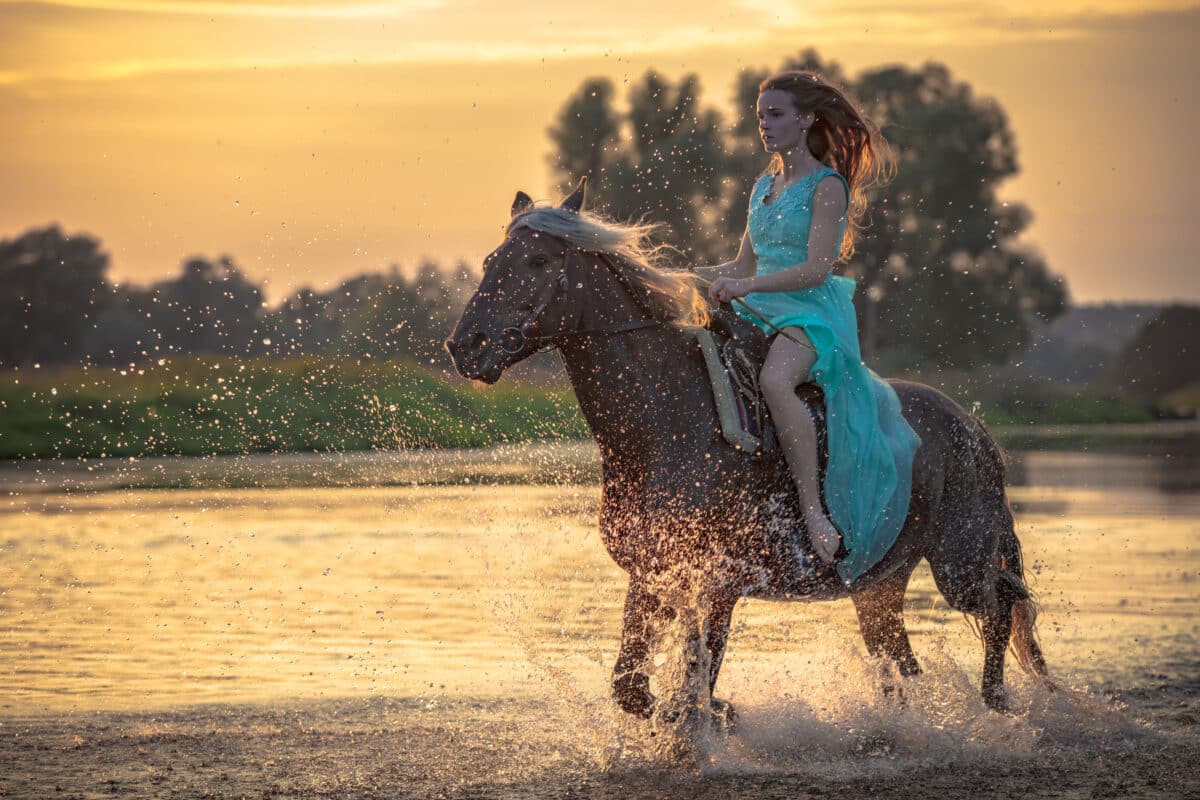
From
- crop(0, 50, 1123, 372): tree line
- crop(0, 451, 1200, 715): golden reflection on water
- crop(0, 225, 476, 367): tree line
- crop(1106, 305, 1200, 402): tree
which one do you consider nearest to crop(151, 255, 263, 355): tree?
crop(0, 225, 476, 367): tree line

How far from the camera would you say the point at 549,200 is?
23.5 ft

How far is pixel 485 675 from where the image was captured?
9.97 m

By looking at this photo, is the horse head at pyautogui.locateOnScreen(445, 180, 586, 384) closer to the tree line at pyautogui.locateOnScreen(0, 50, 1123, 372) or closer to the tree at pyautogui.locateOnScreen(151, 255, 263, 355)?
the tree line at pyautogui.locateOnScreen(0, 50, 1123, 372)

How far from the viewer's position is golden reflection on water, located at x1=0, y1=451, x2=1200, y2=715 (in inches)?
392

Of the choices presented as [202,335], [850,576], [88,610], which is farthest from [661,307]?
[202,335]

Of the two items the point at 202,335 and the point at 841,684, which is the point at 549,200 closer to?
the point at 841,684

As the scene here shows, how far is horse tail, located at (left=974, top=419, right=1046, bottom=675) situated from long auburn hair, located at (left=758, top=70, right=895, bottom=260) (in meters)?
1.39

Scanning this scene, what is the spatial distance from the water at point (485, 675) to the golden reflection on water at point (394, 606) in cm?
4

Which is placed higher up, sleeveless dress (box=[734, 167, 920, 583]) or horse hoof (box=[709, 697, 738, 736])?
sleeveless dress (box=[734, 167, 920, 583])

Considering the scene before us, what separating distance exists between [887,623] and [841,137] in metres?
2.59

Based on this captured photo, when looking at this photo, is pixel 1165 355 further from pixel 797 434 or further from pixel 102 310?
pixel 797 434

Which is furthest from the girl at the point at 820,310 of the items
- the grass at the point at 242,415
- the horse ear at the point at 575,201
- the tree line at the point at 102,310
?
the tree line at the point at 102,310

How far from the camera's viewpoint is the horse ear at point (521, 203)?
7.15 m

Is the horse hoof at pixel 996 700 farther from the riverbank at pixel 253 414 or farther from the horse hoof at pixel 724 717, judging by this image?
the riverbank at pixel 253 414
